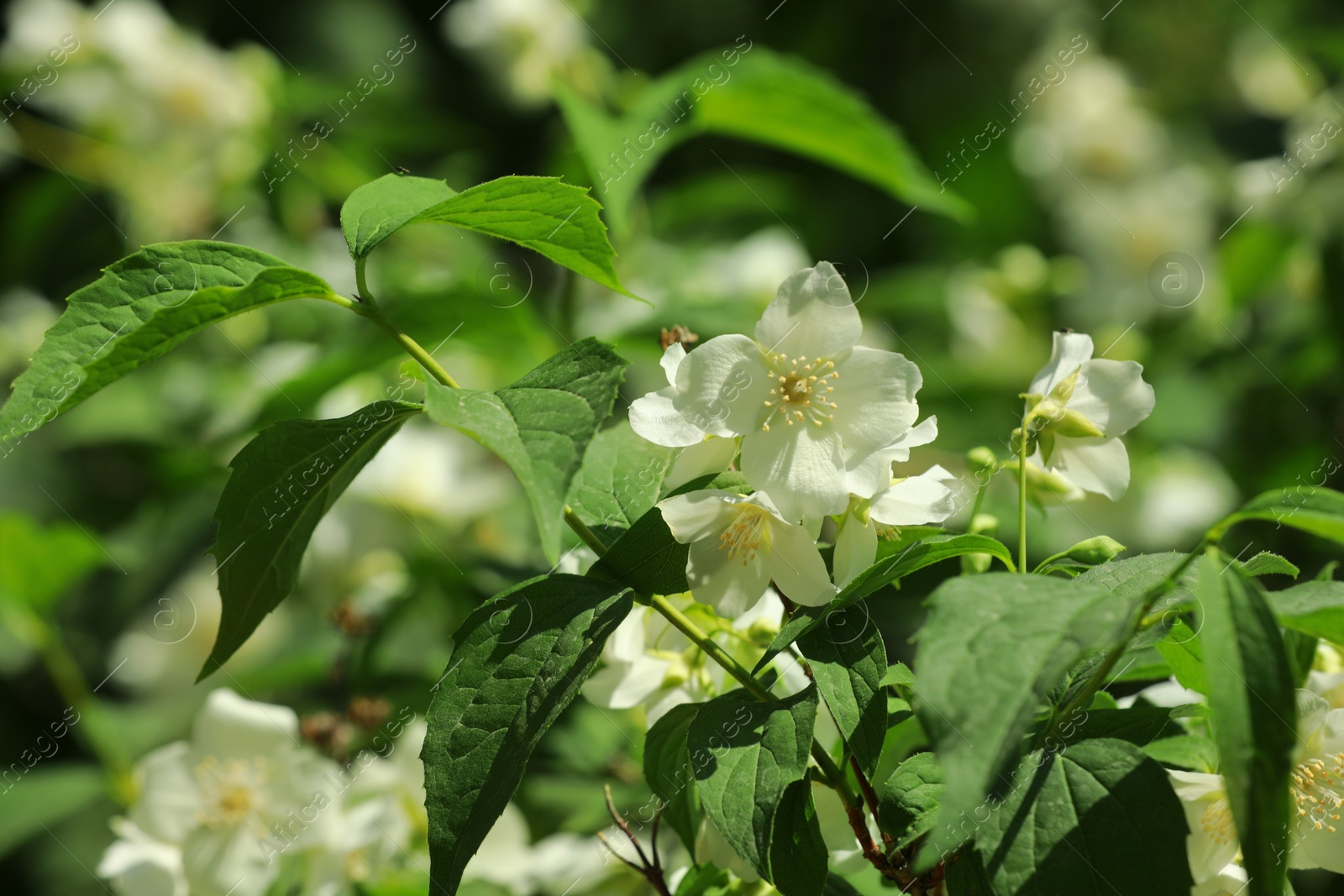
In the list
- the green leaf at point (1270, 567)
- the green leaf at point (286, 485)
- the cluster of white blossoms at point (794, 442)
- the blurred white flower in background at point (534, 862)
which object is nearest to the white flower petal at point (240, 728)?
the blurred white flower in background at point (534, 862)

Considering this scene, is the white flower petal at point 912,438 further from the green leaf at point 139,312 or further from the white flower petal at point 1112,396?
the green leaf at point 139,312

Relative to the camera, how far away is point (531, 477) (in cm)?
62

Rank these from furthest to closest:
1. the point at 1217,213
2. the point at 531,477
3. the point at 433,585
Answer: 1. the point at 1217,213
2. the point at 433,585
3. the point at 531,477

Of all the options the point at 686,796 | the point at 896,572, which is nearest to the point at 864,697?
the point at 896,572

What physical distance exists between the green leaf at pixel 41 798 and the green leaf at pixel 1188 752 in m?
1.69

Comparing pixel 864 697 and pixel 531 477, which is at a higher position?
pixel 531 477

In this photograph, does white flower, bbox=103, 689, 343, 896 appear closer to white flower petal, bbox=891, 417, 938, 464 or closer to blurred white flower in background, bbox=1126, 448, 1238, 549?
white flower petal, bbox=891, 417, 938, 464

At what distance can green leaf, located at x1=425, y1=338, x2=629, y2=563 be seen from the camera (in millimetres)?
622

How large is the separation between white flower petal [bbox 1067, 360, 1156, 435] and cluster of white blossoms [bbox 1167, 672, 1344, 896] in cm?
24

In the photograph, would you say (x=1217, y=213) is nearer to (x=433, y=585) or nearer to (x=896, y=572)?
(x=433, y=585)

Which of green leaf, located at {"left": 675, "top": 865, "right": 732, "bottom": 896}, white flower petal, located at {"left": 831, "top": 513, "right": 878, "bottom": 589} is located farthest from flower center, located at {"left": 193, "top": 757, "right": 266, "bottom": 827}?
white flower petal, located at {"left": 831, "top": 513, "right": 878, "bottom": 589}

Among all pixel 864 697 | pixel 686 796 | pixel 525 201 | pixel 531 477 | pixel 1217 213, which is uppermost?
pixel 525 201

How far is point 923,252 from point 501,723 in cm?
345

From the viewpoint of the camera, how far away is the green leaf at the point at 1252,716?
51cm
